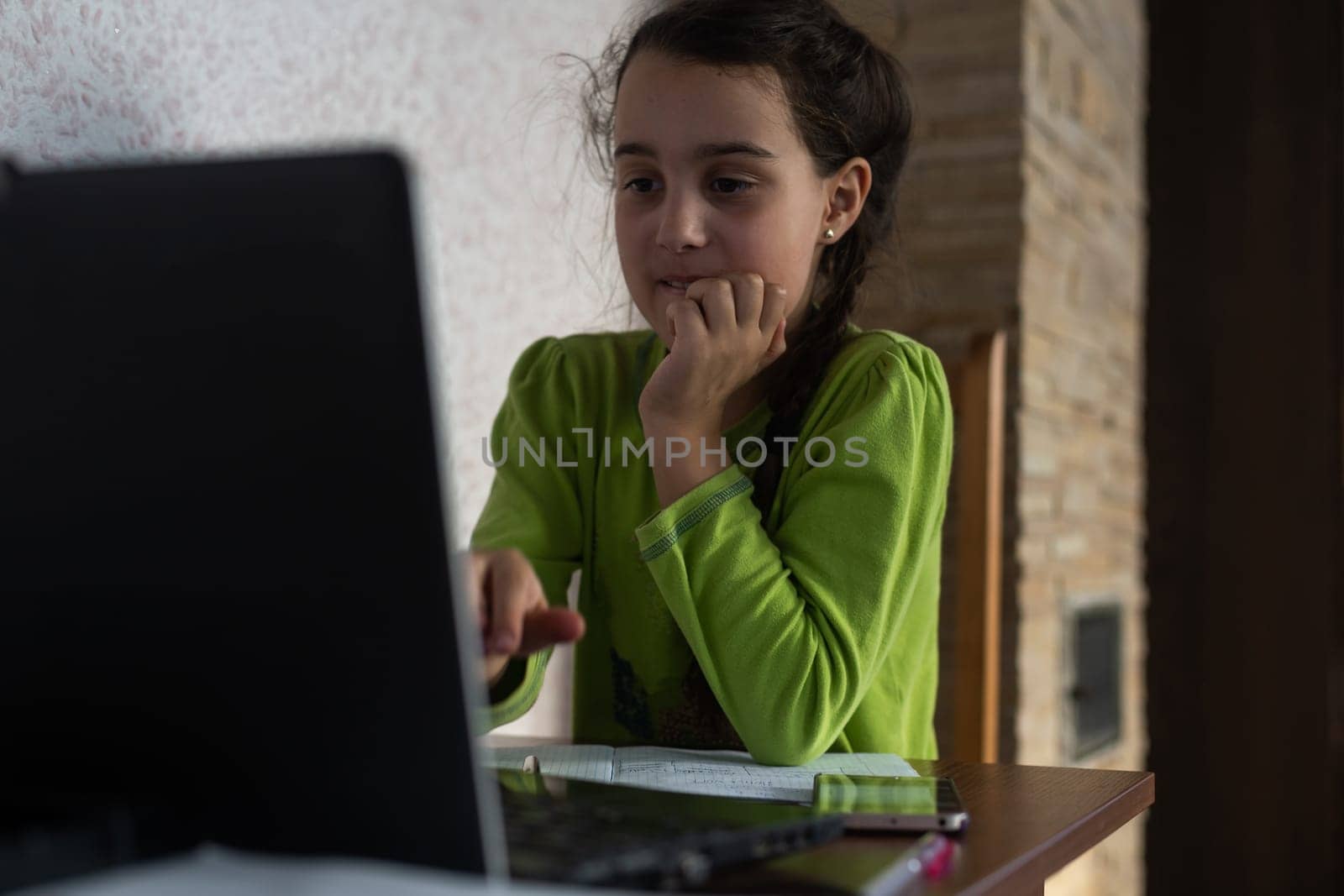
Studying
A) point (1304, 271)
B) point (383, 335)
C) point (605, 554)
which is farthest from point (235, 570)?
point (1304, 271)

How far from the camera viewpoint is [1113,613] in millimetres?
2586

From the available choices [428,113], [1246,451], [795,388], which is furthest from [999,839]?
[1246,451]

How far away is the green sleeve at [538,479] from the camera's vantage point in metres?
1.06

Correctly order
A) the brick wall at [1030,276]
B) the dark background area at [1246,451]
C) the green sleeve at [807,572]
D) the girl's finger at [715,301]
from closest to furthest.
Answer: the green sleeve at [807,572] → the girl's finger at [715,301] → the brick wall at [1030,276] → the dark background area at [1246,451]

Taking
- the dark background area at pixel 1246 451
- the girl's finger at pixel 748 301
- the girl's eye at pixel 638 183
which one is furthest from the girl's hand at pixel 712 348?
the dark background area at pixel 1246 451

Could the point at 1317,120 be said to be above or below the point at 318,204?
→ above

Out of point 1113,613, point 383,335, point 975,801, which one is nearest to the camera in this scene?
point 383,335

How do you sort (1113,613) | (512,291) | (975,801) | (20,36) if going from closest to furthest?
(975,801)
(20,36)
(512,291)
(1113,613)

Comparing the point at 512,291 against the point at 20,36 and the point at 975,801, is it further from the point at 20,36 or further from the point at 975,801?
the point at 975,801

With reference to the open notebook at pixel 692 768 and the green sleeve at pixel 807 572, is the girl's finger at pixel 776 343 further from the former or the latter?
the open notebook at pixel 692 768

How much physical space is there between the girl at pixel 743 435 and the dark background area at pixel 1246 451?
5.70 feet

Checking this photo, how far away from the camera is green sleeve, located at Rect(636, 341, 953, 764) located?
2.69 ft

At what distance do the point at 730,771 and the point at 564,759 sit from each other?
102mm

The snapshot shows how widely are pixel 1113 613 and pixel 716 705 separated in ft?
5.83
